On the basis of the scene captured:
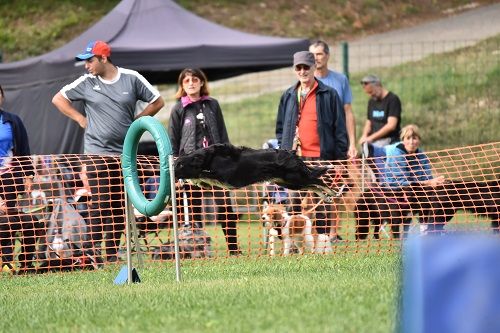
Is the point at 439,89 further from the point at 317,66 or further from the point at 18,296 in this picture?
the point at 18,296

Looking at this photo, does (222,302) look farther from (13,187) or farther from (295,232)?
(13,187)

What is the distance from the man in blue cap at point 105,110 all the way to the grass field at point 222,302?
5.73 feet

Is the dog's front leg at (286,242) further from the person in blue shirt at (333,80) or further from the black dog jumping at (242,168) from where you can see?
the black dog jumping at (242,168)

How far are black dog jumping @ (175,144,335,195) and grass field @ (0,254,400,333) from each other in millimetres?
724

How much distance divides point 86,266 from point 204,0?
81.9 feet

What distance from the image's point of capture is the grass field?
23.4 ft

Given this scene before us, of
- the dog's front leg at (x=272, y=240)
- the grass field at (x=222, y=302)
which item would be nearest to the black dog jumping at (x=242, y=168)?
the grass field at (x=222, y=302)

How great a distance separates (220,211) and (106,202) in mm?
1768

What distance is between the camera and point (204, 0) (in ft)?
119

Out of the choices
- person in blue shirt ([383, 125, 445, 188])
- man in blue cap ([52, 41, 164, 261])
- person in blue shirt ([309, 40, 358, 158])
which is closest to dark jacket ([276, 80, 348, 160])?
person in blue shirt ([309, 40, 358, 158])

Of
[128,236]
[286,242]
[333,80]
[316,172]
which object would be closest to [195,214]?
[286,242]

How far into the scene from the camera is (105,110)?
40.0 feet

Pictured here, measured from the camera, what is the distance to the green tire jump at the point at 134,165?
30.3ft

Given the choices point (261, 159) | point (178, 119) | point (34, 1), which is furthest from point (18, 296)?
point (34, 1)
